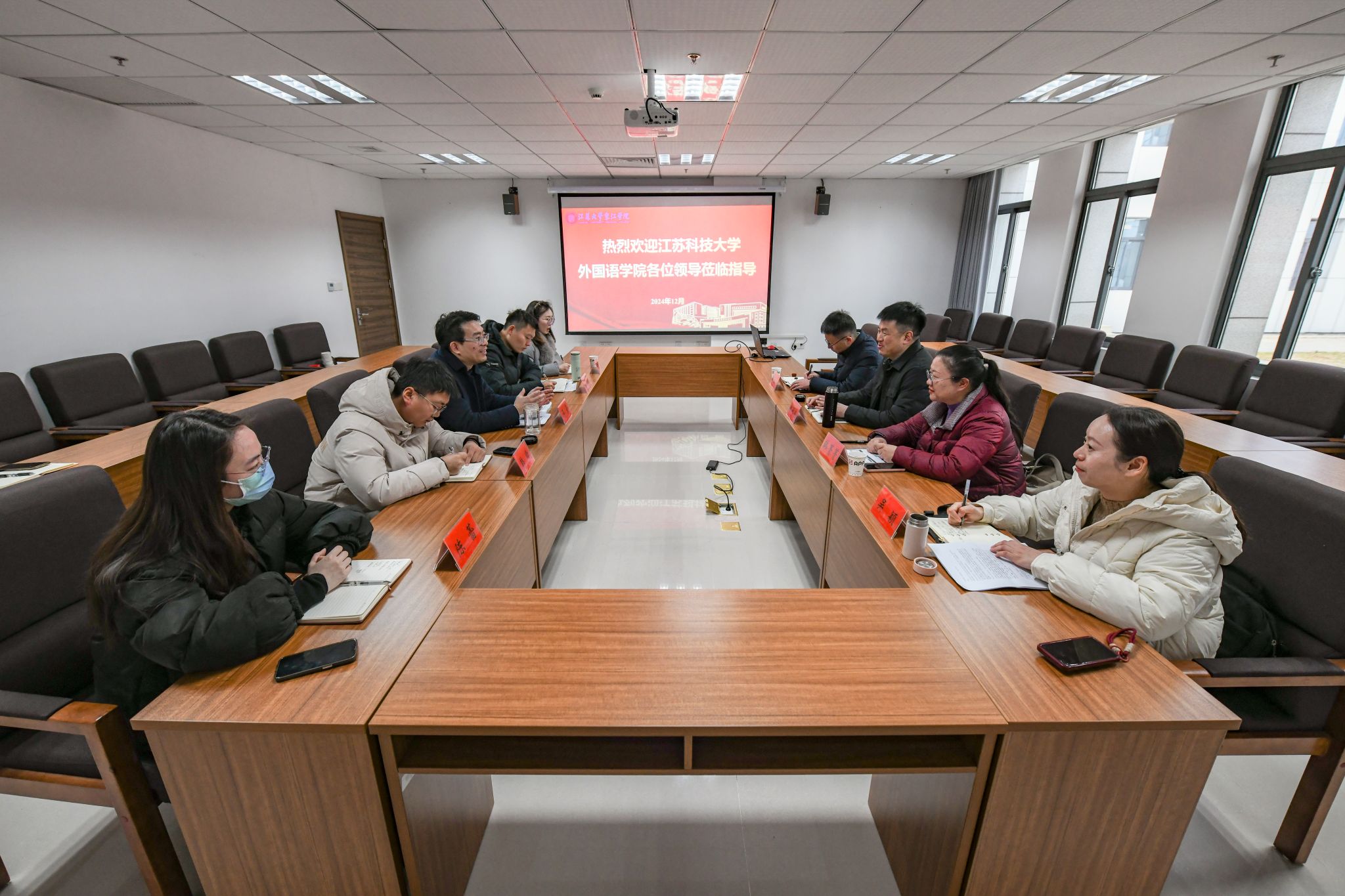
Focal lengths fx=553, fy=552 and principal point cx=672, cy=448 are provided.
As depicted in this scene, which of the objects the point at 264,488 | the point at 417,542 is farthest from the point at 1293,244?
the point at 264,488

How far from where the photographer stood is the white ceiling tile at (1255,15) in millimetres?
2320

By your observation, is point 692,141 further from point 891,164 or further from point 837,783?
point 837,783

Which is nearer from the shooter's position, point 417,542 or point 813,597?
point 813,597

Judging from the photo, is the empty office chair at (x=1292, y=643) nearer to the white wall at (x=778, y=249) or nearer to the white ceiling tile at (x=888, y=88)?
the white ceiling tile at (x=888, y=88)

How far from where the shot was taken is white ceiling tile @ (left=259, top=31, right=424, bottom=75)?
8.60ft

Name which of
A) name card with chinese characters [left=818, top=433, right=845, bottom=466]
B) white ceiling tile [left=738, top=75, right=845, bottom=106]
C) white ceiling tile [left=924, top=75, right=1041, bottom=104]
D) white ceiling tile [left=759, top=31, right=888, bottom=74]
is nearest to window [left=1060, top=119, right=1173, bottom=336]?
white ceiling tile [left=924, top=75, right=1041, bottom=104]

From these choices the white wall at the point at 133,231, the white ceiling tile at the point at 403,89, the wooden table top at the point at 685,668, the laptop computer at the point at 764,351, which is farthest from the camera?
the laptop computer at the point at 764,351

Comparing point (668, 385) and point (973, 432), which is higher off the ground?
point (973, 432)

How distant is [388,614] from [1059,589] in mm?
1575

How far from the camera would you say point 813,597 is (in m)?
1.36

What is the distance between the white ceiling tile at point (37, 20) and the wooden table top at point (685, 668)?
10.4 ft

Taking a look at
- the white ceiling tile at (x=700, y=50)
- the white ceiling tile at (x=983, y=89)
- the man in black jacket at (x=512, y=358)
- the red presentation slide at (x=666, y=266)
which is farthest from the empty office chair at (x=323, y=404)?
the red presentation slide at (x=666, y=266)

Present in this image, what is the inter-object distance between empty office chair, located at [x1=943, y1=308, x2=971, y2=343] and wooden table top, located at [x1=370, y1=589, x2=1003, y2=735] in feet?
19.2

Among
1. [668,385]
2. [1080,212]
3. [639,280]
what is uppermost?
[1080,212]
